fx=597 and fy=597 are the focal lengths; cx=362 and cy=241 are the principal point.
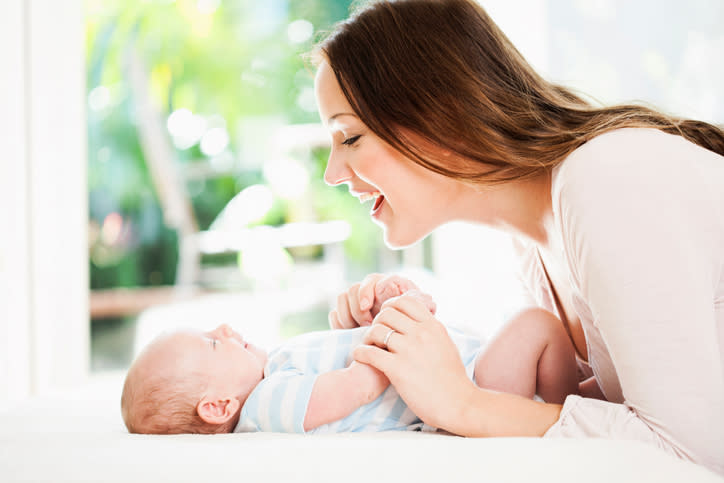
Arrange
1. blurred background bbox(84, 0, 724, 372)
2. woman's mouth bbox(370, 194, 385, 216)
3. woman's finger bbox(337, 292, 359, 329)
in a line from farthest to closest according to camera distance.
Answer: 1. blurred background bbox(84, 0, 724, 372)
2. woman's mouth bbox(370, 194, 385, 216)
3. woman's finger bbox(337, 292, 359, 329)

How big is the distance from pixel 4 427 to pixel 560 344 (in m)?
1.05

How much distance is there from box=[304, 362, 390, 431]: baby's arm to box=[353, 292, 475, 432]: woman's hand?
0.03m

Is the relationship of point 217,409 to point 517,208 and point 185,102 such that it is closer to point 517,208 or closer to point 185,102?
point 517,208

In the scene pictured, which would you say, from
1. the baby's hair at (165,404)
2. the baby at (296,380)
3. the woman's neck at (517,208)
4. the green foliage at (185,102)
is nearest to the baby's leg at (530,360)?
the baby at (296,380)

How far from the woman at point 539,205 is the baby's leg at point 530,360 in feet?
0.20

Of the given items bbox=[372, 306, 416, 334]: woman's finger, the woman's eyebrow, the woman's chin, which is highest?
the woman's eyebrow

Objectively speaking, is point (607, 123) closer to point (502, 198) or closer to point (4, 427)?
point (502, 198)

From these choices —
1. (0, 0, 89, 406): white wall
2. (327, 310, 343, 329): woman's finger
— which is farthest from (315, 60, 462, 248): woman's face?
(0, 0, 89, 406): white wall

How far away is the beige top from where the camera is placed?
0.82 metres

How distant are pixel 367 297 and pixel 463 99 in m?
0.44

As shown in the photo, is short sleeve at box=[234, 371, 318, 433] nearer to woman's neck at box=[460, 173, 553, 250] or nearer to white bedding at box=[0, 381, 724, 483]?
white bedding at box=[0, 381, 724, 483]

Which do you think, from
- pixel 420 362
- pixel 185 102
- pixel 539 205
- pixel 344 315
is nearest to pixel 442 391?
pixel 420 362

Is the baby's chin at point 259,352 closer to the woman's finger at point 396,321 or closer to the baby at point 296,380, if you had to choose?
the baby at point 296,380

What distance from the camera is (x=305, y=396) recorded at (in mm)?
996
